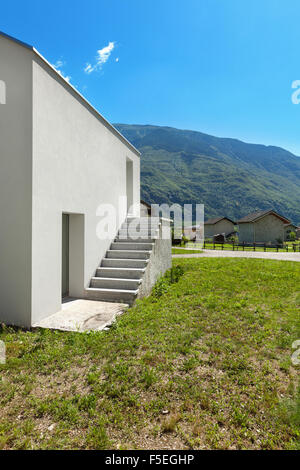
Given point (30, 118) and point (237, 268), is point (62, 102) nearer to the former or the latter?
point (30, 118)

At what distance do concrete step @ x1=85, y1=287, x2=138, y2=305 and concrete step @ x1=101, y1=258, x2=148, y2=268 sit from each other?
38.9 inches

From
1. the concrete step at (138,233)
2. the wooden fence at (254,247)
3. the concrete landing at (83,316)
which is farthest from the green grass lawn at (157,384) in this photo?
the wooden fence at (254,247)

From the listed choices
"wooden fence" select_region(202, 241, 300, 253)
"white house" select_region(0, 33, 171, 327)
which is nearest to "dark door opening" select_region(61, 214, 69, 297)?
"white house" select_region(0, 33, 171, 327)

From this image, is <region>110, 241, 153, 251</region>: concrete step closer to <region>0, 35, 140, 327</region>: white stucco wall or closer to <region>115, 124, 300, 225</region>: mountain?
<region>0, 35, 140, 327</region>: white stucco wall

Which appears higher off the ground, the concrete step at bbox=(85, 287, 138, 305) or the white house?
the white house

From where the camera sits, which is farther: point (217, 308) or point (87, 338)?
point (217, 308)

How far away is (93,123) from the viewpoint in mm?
7027

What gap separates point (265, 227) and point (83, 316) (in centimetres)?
3609

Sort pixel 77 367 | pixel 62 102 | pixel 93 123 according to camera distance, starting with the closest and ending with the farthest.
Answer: pixel 77 367 → pixel 62 102 → pixel 93 123

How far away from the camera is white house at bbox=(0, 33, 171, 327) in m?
4.63

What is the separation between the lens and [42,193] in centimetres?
486

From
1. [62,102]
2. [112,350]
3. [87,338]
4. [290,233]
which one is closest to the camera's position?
[112,350]
